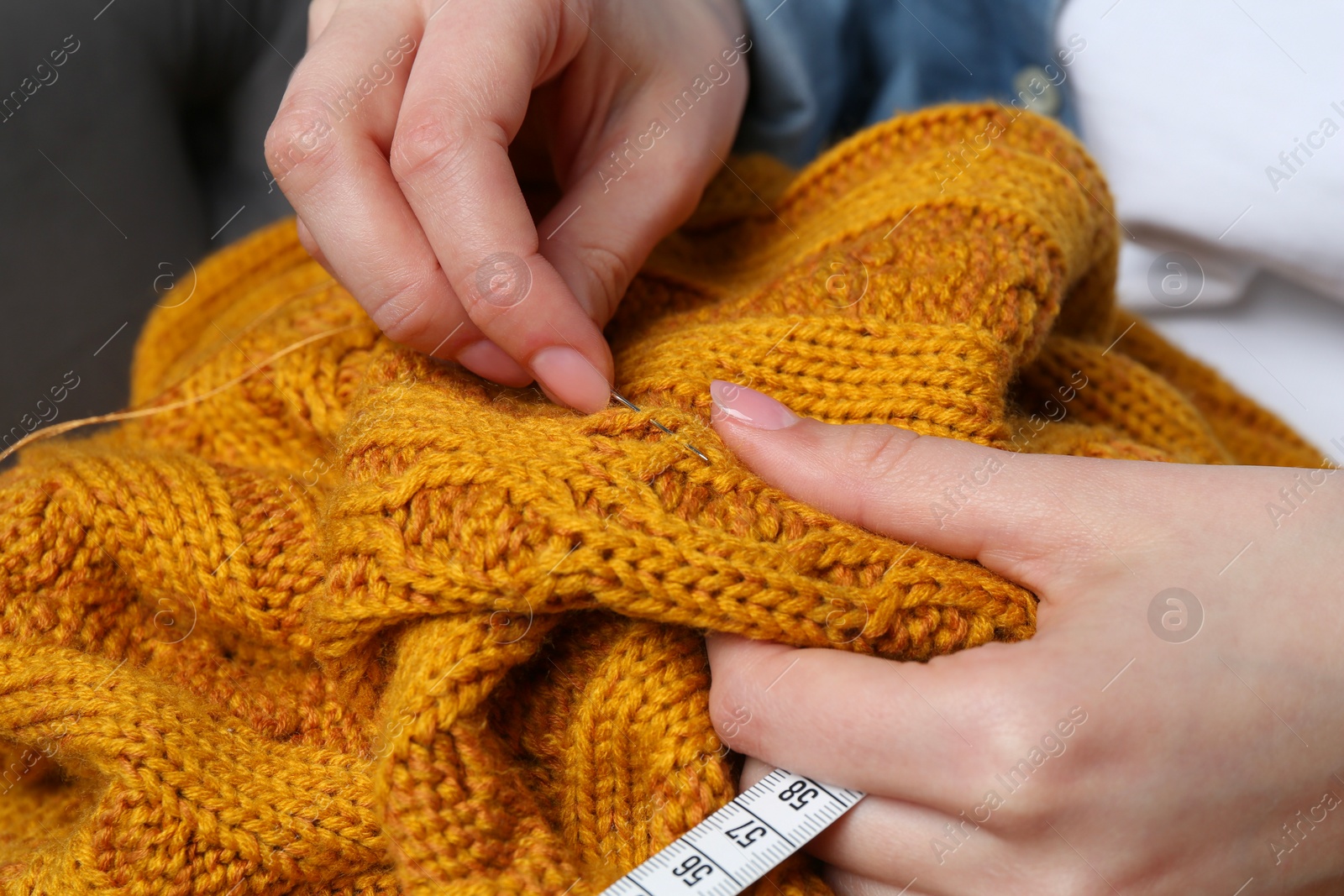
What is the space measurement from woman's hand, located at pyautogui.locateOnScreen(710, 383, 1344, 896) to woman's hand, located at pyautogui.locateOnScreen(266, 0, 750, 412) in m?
0.29

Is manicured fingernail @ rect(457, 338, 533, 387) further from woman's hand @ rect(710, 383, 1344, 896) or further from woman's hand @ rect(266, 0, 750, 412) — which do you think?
woman's hand @ rect(710, 383, 1344, 896)

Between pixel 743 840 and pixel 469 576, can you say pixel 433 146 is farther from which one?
pixel 743 840

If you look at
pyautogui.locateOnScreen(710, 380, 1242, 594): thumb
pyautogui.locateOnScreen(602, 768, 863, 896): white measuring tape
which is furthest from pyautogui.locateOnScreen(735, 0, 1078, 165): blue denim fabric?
pyautogui.locateOnScreen(602, 768, 863, 896): white measuring tape

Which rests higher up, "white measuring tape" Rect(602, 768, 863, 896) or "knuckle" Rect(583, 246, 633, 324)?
"knuckle" Rect(583, 246, 633, 324)

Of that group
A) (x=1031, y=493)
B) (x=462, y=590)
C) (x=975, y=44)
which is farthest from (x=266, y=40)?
(x=1031, y=493)

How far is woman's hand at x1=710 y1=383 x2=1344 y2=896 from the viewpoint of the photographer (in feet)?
2.54

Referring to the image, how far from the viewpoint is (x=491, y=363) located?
1.12 metres

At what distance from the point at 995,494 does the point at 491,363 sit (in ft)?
1.98

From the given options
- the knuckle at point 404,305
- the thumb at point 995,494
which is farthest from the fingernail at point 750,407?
the knuckle at point 404,305

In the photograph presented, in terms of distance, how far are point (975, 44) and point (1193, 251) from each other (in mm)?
585

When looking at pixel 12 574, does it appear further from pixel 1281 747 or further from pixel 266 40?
pixel 266 40

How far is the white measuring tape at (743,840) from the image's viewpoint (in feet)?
2.55

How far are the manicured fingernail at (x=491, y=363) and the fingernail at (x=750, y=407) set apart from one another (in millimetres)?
269

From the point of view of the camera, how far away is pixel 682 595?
814mm
